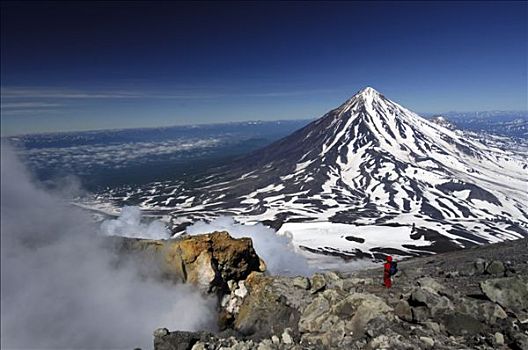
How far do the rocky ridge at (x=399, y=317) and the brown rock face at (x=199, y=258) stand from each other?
12.2 m

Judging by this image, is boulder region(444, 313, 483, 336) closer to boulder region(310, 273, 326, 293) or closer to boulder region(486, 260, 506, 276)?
boulder region(486, 260, 506, 276)

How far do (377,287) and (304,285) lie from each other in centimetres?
502

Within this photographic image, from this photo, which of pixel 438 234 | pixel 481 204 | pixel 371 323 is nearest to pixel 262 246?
pixel 438 234

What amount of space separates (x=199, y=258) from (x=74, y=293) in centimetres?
1557

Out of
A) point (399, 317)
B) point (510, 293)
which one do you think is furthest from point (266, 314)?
point (510, 293)

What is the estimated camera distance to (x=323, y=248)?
101875mm

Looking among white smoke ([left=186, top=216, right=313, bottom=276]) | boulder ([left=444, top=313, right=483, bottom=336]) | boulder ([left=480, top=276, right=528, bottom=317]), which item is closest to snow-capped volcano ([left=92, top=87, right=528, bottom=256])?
white smoke ([left=186, top=216, right=313, bottom=276])

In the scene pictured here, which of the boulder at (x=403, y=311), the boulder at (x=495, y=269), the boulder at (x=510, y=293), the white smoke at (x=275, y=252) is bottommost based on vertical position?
the white smoke at (x=275, y=252)

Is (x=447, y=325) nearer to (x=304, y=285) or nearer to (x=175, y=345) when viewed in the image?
(x=304, y=285)

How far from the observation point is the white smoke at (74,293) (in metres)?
15.6

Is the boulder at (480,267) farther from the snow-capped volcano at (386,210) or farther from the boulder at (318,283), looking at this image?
the snow-capped volcano at (386,210)

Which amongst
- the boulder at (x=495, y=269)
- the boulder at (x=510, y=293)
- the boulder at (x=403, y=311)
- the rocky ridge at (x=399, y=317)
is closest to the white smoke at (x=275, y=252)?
the rocky ridge at (x=399, y=317)

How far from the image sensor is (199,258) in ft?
120

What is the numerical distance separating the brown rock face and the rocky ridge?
12158mm
